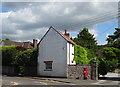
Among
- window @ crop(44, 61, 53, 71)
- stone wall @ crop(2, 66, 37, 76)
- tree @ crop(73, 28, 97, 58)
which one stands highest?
tree @ crop(73, 28, 97, 58)

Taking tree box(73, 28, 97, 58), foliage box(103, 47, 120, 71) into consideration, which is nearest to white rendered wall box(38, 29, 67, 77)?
foliage box(103, 47, 120, 71)

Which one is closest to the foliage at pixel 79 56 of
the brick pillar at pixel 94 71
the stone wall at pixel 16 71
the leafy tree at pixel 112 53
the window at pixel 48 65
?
the window at pixel 48 65

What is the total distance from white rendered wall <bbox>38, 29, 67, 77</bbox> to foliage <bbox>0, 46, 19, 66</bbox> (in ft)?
18.9

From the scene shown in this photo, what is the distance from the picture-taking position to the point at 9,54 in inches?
1336

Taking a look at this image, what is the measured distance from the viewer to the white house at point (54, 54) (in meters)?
28.8

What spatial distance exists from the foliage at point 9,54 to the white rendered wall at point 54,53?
227 inches

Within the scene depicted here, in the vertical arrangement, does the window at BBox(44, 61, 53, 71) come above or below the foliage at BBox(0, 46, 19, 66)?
below

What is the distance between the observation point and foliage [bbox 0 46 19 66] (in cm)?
3384

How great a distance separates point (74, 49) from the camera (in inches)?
1233

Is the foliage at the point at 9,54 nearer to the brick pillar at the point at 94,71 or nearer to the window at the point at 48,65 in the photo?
the window at the point at 48,65

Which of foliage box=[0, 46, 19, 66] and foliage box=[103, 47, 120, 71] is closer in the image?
foliage box=[103, 47, 120, 71]

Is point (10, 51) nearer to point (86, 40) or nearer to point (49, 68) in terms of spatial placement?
point (49, 68)

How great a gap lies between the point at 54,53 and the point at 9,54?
900 cm

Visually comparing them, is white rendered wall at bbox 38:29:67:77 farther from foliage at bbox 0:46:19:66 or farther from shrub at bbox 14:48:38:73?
foliage at bbox 0:46:19:66
